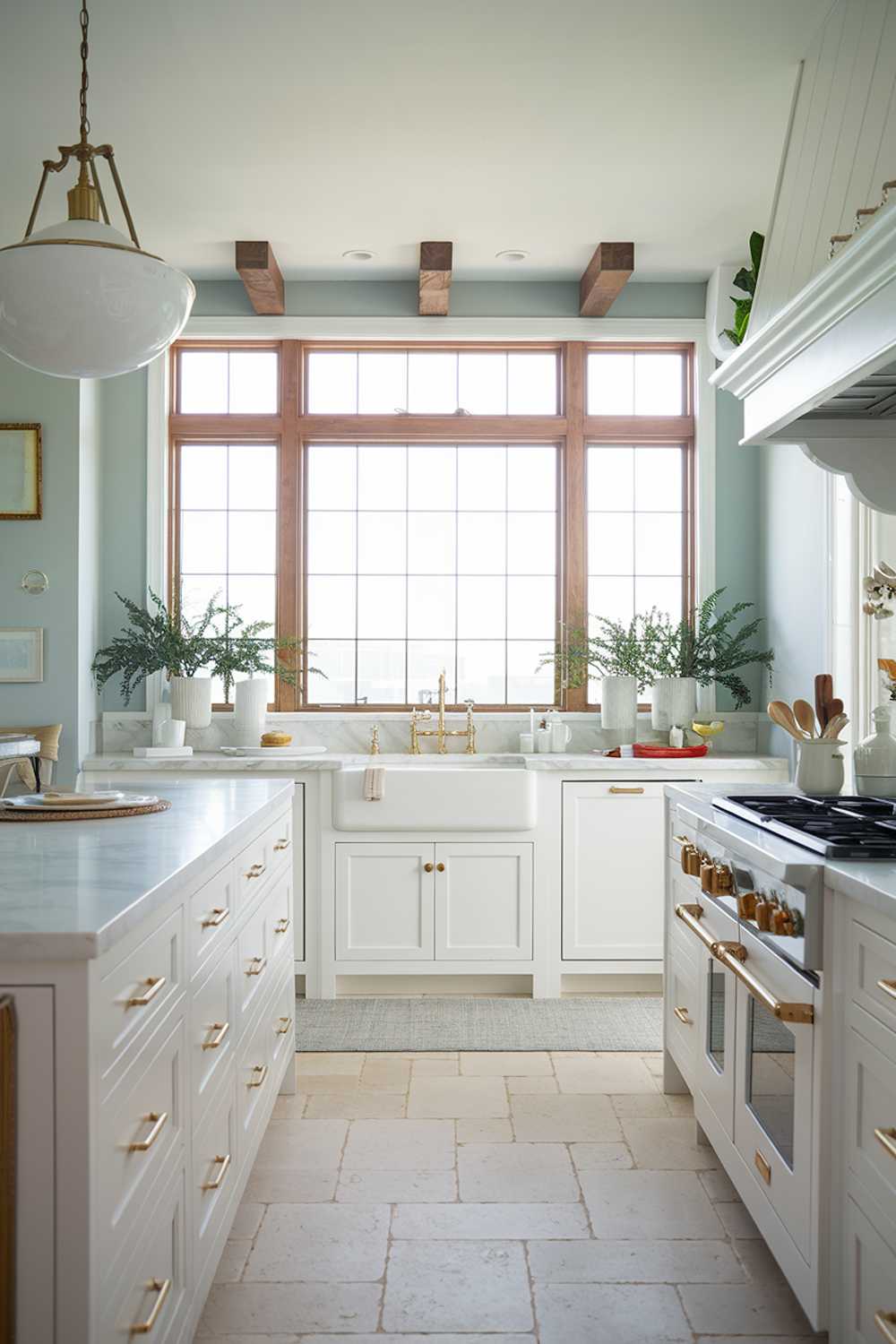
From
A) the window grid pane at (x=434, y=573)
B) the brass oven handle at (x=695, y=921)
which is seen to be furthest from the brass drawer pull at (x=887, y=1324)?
the window grid pane at (x=434, y=573)

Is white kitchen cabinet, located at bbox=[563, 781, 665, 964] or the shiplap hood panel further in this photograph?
white kitchen cabinet, located at bbox=[563, 781, 665, 964]

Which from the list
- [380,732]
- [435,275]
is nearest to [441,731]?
[380,732]

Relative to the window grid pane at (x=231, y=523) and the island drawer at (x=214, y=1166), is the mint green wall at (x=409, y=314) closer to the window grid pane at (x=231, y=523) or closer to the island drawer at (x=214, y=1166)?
the window grid pane at (x=231, y=523)

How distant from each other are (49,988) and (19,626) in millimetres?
3817

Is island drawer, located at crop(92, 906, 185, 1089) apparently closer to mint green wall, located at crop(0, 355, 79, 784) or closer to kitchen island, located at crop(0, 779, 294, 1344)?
kitchen island, located at crop(0, 779, 294, 1344)

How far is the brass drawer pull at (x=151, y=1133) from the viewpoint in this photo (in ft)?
5.31

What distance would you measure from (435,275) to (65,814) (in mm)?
3060

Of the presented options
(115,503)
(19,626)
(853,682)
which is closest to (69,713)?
(19,626)

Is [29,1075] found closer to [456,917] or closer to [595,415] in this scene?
[456,917]

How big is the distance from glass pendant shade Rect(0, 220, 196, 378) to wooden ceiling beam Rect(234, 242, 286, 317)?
259cm

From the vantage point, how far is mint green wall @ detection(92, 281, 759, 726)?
5.22 m

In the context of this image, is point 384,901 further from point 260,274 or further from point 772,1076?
point 260,274

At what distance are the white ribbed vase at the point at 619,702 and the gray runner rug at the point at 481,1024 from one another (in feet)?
3.85

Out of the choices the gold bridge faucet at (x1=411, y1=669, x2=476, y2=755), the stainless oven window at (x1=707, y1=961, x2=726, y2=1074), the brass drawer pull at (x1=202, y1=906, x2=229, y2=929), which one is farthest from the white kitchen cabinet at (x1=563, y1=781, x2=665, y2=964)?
the brass drawer pull at (x1=202, y1=906, x2=229, y2=929)
